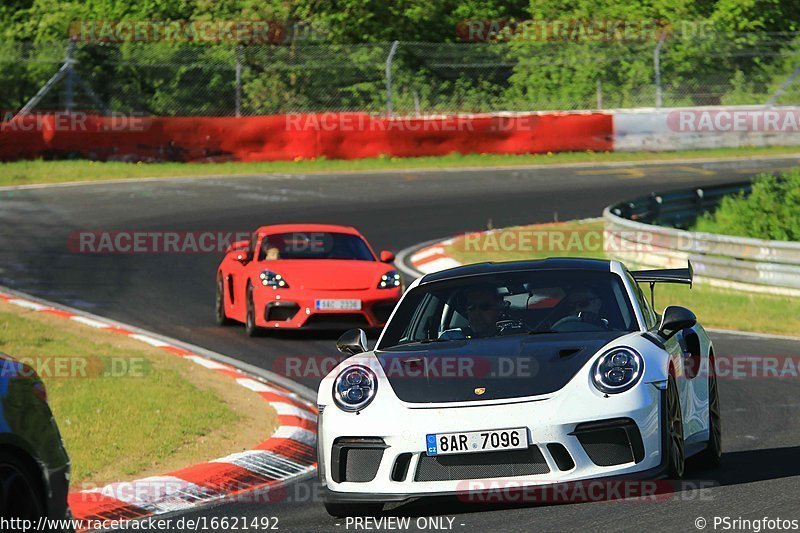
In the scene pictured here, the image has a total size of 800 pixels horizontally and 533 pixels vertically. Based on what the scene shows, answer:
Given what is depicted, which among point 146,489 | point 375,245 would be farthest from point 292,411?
point 375,245

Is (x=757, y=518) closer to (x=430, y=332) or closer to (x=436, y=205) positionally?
(x=430, y=332)

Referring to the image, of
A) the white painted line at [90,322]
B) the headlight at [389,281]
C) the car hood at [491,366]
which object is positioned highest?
the car hood at [491,366]

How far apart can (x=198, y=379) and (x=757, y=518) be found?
21.5 ft

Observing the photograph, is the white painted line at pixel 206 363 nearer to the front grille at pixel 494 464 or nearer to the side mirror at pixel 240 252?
the side mirror at pixel 240 252

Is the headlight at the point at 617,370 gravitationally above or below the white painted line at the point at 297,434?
above

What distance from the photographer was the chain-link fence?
32.0 m

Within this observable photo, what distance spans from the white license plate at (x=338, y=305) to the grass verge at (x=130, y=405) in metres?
1.64

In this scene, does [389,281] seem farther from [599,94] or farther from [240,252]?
[599,94]

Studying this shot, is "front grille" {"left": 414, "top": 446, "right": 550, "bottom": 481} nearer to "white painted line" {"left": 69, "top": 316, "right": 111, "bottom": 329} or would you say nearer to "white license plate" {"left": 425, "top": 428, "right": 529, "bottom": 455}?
"white license plate" {"left": 425, "top": 428, "right": 529, "bottom": 455}

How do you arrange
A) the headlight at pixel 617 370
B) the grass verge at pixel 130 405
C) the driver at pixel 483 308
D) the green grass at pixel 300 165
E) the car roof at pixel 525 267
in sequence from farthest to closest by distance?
the green grass at pixel 300 165 → the grass verge at pixel 130 405 → the car roof at pixel 525 267 → the driver at pixel 483 308 → the headlight at pixel 617 370

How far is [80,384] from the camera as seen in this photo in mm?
11500

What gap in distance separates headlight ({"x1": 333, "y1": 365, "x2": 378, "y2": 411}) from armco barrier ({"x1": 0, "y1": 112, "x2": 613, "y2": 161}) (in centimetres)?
2348

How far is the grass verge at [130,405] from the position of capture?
29.4 ft

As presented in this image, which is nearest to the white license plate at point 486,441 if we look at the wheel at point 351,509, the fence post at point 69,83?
the wheel at point 351,509
